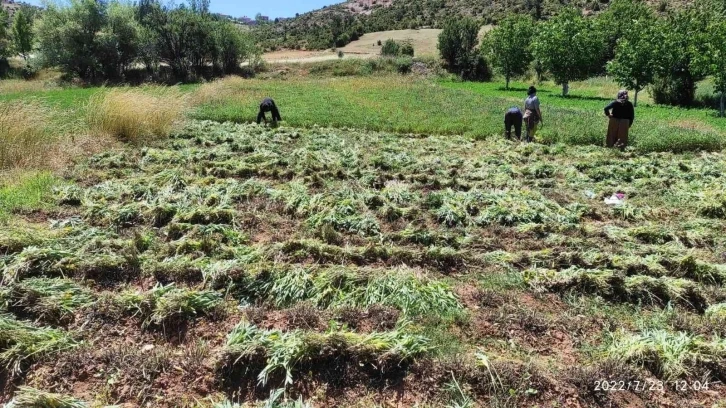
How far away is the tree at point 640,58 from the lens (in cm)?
2247

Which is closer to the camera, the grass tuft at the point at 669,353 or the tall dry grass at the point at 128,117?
the grass tuft at the point at 669,353

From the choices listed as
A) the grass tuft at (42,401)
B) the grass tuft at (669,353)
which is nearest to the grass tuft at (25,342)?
the grass tuft at (42,401)

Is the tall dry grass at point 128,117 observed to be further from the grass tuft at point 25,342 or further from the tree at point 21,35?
the tree at point 21,35

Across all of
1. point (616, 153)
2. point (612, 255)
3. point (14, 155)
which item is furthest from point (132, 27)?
point (612, 255)

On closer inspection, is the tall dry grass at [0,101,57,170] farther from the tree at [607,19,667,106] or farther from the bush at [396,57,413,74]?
Answer: the bush at [396,57,413,74]

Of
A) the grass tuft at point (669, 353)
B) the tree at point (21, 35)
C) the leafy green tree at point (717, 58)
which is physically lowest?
the grass tuft at point (669, 353)

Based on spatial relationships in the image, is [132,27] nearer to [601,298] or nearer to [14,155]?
[14,155]

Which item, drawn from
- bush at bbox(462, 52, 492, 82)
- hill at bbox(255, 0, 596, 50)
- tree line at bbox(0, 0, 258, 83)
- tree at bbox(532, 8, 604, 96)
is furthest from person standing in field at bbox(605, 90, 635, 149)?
hill at bbox(255, 0, 596, 50)

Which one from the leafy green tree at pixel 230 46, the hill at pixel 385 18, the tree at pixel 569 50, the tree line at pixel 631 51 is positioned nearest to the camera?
the tree line at pixel 631 51

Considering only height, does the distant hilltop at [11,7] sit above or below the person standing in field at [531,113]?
above

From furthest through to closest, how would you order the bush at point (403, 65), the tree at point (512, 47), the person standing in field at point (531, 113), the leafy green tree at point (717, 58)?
the bush at point (403, 65) < the tree at point (512, 47) < the leafy green tree at point (717, 58) < the person standing in field at point (531, 113)

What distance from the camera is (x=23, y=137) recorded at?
354 inches

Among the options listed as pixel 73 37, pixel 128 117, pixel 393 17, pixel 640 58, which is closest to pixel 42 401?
pixel 128 117

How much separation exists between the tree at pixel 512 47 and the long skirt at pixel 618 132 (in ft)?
75.8
